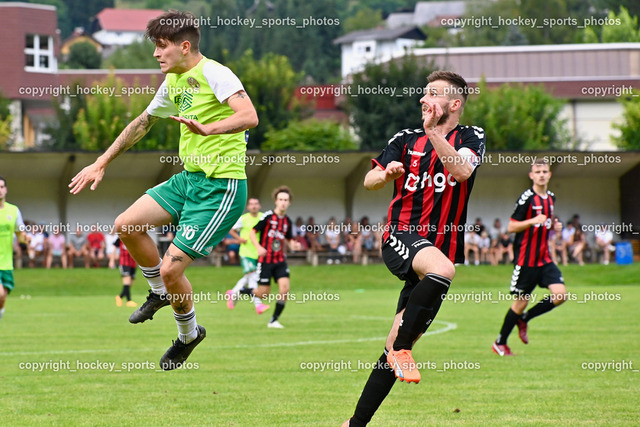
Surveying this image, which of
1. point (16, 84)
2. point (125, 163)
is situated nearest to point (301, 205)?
point (125, 163)

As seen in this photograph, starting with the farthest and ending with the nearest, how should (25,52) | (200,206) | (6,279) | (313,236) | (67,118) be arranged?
(25,52) → (67,118) → (313,236) → (6,279) → (200,206)

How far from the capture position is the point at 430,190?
6.54 meters

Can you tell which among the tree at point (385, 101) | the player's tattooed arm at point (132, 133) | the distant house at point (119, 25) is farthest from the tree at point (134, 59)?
the player's tattooed arm at point (132, 133)

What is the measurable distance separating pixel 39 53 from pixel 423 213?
54.1 meters

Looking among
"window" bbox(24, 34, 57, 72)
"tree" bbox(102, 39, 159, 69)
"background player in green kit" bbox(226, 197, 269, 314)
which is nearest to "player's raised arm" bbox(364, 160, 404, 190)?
"background player in green kit" bbox(226, 197, 269, 314)

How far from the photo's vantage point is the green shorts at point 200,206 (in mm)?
6973

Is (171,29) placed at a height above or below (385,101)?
above

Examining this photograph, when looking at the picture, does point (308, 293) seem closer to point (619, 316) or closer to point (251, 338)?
point (619, 316)

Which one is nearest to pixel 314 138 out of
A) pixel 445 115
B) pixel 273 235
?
pixel 273 235

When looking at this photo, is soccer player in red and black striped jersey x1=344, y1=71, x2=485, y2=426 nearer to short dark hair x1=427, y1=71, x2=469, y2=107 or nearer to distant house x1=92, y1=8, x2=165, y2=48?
short dark hair x1=427, y1=71, x2=469, y2=107

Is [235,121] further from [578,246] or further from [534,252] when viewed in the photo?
[578,246]

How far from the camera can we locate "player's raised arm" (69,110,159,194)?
6797 millimetres

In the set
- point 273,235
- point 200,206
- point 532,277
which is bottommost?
point 273,235

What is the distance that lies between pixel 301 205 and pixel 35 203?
9.75m
